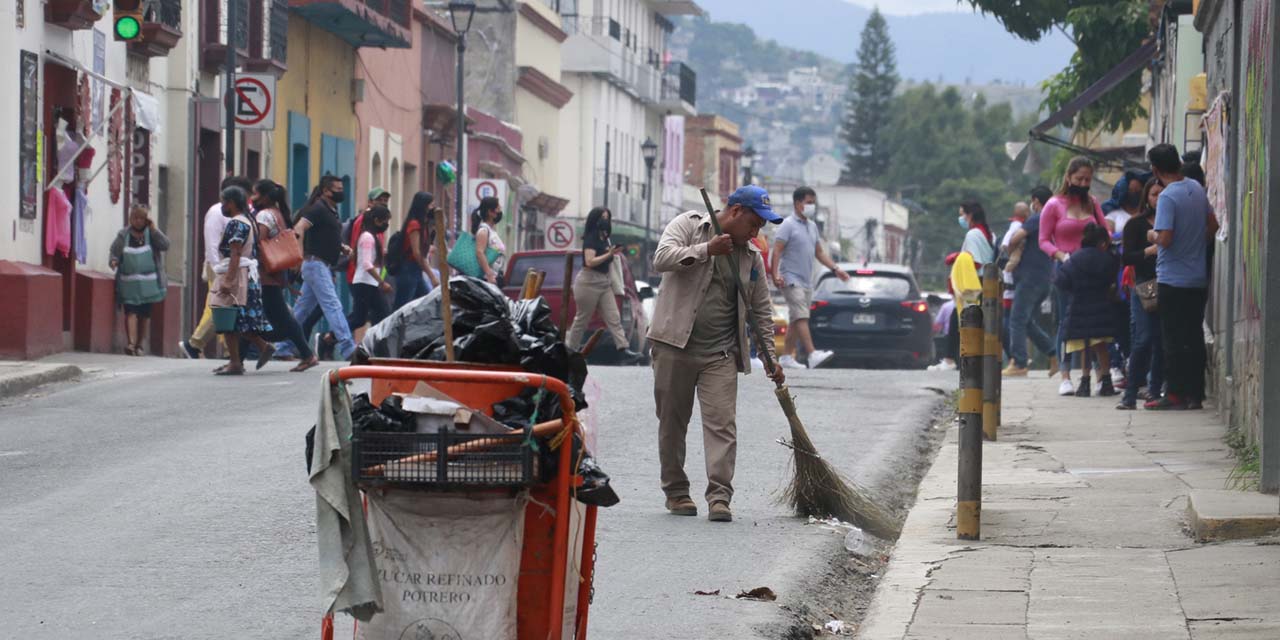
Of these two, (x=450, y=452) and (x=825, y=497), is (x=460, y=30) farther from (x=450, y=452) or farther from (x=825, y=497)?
(x=450, y=452)

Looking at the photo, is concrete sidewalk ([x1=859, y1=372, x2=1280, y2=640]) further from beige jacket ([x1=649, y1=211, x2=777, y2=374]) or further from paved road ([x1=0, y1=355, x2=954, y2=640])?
beige jacket ([x1=649, y1=211, x2=777, y2=374])

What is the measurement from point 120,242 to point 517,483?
56.8ft

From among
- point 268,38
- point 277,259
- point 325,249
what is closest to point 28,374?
point 277,259

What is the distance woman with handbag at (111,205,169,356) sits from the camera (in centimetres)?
2234

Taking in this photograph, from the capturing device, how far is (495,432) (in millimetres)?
5816

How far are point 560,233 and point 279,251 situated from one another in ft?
96.5

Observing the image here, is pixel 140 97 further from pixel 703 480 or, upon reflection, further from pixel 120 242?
pixel 703 480

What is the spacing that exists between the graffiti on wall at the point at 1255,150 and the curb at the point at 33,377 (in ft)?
29.9

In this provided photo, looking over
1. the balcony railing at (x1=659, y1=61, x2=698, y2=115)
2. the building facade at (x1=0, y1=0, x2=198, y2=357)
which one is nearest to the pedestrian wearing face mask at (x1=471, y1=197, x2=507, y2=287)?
the building facade at (x1=0, y1=0, x2=198, y2=357)

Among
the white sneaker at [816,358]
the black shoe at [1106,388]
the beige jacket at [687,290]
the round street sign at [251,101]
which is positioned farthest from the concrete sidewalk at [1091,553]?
the round street sign at [251,101]

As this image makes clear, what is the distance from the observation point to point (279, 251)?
18.5 meters

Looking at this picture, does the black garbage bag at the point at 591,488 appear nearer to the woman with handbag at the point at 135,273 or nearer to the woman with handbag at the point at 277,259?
the woman with handbag at the point at 277,259

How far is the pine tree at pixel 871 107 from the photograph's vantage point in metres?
146

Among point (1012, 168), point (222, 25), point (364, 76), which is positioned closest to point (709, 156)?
point (1012, 168)
